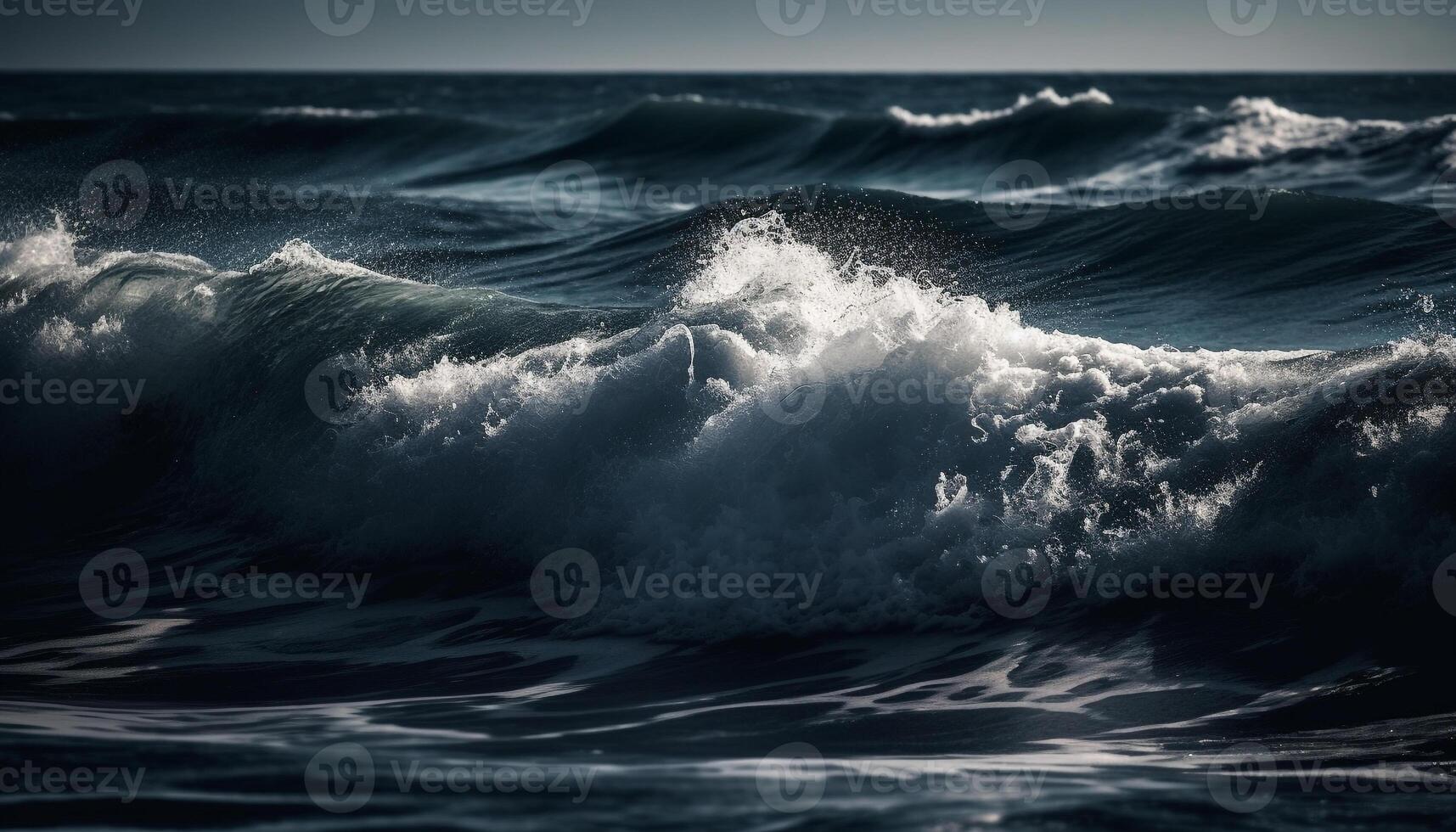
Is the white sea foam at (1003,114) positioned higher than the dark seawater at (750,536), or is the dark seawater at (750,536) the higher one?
the white sea foam at (1003,114)

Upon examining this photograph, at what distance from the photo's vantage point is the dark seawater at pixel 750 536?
4.46 meters

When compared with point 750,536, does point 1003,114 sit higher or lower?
higher

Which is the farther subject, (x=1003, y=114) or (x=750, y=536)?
(x=1003, y=114)

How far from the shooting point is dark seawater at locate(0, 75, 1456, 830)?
176 inches

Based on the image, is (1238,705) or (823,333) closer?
(1238,705)

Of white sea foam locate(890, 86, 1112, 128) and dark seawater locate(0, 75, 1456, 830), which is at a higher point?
white sea foam locate(890, 86, 1112, 128)

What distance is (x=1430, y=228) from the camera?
39.7ft

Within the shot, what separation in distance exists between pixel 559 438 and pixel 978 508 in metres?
2.65

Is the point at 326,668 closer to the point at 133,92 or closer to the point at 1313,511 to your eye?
the point at 1313,511

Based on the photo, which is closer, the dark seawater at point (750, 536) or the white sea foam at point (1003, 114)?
the dark seawater at point (750, 536)

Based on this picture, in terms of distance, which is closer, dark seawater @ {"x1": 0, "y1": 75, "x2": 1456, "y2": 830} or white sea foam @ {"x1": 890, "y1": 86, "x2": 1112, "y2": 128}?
dark seawater @ {"x1": 0, "y1": 75, "x2": 1456, "y2": 830}

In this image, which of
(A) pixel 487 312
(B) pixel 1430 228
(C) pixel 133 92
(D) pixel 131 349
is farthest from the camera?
(C) pixel 133 92

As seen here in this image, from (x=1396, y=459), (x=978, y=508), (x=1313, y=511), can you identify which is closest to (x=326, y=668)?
Answer: (x=978, y=508)

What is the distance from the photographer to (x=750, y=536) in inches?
266
